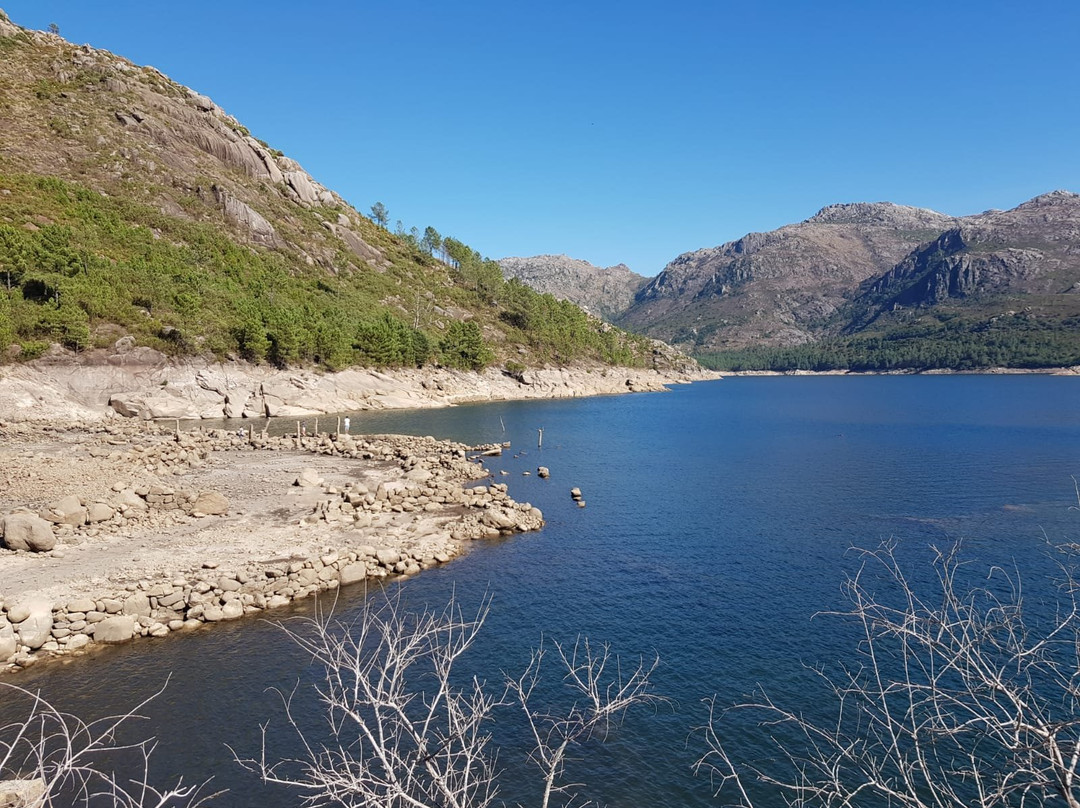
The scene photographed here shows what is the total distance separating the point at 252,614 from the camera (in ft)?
76.9

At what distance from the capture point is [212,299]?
3356 inches

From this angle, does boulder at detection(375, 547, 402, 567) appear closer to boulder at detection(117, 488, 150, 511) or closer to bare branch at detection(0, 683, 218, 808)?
bare branch at detection(0, 683, 218, 808)

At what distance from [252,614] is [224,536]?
7479 millimetres

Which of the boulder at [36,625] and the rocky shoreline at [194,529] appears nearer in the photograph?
the boulder at [36,625]

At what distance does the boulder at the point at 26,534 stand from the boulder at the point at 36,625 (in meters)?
5.91

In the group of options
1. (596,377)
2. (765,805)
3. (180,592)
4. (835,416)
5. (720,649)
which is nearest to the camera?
(765,805)

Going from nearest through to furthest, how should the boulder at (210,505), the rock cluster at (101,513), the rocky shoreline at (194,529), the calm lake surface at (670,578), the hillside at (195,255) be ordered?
the calm lake surface at (670,578) → the rocky shoreline at (194,529) → the rock cluster at (101,513) → the boulder at (210,505) → the hillside at (195,255)

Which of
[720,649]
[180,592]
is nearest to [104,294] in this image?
[180,592]

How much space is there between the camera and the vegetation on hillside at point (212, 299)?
227 ft

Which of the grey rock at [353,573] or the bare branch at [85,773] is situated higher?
the grey rock at [353,573]

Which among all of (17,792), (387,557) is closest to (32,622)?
(17,792)

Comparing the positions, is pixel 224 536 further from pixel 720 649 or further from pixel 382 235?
pixel 382 235

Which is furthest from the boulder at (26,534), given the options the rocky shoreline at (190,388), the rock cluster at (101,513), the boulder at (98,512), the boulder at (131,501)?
the rocky shoreline at (190,388)

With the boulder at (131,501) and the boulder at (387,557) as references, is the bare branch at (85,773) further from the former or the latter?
the boulder at (131,501)
